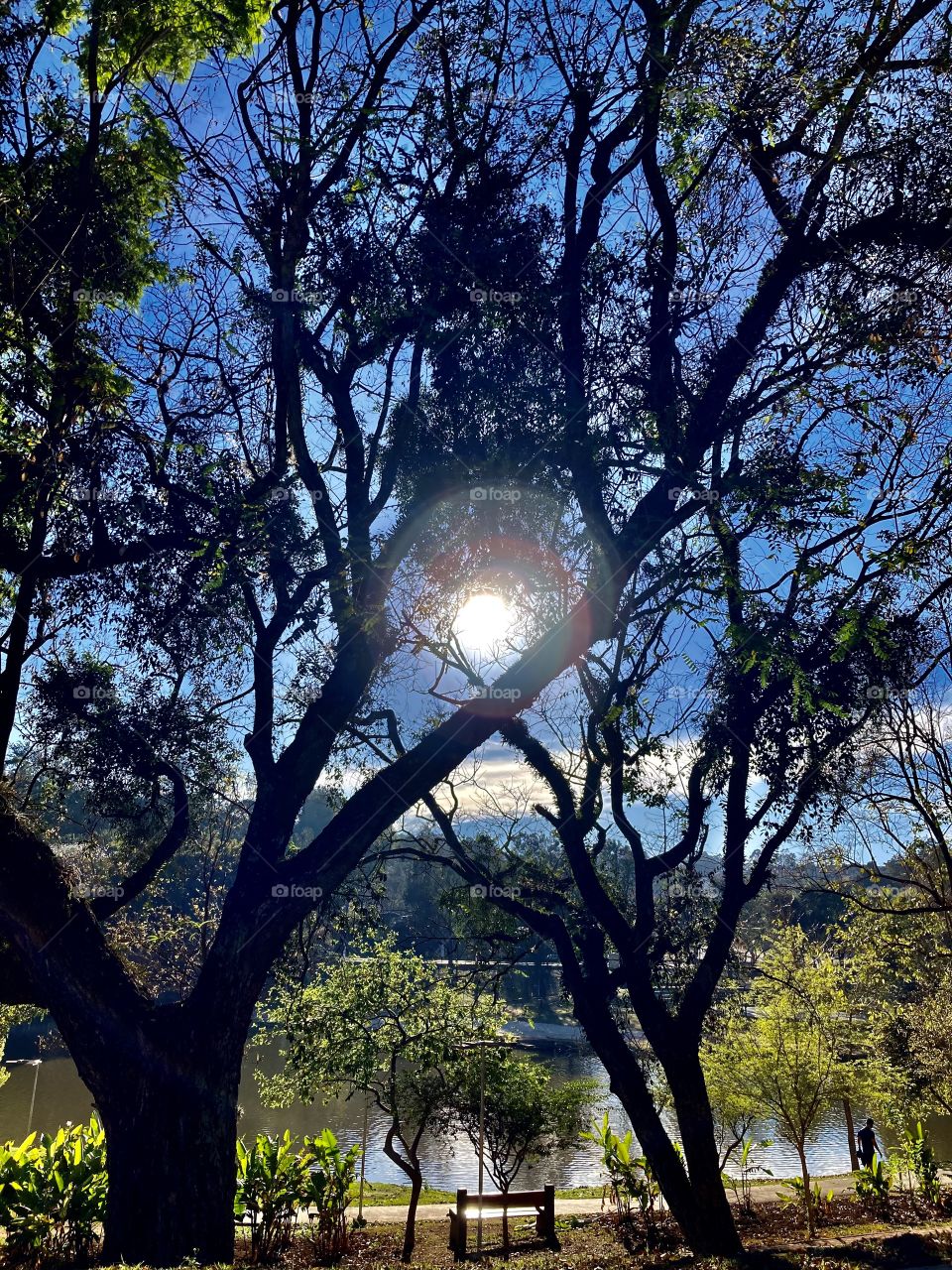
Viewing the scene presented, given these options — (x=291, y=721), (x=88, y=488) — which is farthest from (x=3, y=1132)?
(x=88, y=488)

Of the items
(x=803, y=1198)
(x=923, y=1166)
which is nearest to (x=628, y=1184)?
(x=803, y=1198)

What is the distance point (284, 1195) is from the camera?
1180 cm

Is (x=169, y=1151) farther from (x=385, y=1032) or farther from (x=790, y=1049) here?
(x=790, y=1049)

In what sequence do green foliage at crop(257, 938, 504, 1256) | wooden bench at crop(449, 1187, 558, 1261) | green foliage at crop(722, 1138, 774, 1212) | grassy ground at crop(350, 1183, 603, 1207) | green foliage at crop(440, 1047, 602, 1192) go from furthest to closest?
1. grassy ground at crop(350, 1183, 603, 1207)
2. green foliage at crop(722, 1138, 774, 1212)
3. green foliage at crop(440, 1047, 602, 1192)
4. green foliage at crop(257, 938, 504, 1256)
5. wooden bench at crop(449, 1187, 558, 1261)

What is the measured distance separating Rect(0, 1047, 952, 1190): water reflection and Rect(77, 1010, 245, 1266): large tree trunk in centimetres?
1613

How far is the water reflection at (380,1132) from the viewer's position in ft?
76.1

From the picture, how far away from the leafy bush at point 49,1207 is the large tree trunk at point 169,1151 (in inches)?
146

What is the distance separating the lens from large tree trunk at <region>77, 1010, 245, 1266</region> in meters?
7.06

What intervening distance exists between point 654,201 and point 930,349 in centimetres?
313

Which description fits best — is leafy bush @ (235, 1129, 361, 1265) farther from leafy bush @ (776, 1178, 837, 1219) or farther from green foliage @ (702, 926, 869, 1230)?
leafy bush @ (776, 1178, 837, 1219)

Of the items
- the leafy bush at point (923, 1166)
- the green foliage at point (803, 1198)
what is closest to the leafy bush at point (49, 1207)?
the green foliage at point (803, 1198)

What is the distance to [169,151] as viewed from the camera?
954 centimetres

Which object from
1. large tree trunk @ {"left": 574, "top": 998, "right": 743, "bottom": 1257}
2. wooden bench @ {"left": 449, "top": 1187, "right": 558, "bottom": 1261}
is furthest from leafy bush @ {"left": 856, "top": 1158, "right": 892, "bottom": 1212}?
large tree trunk @ {"left": 574, "top": 998, "right": 743, "bottom": 1257}

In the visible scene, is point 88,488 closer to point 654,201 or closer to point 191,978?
point 654,201
